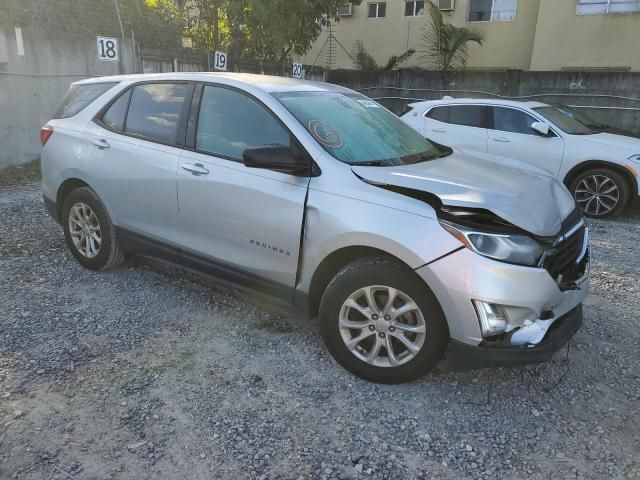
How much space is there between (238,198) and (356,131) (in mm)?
938

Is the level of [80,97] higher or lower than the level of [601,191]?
higher

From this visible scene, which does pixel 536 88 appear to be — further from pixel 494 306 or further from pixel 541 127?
pixel 494 306

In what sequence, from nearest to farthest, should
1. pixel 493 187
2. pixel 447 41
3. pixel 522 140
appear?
pixel 493 187, pixel 522 140, pixel 447 41

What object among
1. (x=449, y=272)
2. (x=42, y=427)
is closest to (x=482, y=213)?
(x=449, y=272)

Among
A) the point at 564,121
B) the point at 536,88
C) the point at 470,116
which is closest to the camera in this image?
the point at 564,121

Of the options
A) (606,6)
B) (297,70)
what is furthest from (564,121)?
(606,6)

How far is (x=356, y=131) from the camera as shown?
11.9ft

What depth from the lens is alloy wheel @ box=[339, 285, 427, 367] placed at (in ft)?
9.62

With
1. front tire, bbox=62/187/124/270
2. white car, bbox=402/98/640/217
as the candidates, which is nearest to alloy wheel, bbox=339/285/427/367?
front tire, bbox=62/187/124/270

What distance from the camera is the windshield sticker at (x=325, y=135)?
333cm

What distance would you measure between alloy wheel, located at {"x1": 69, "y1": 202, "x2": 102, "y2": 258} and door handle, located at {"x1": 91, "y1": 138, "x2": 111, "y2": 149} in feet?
1.77

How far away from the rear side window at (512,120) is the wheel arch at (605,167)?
79cm

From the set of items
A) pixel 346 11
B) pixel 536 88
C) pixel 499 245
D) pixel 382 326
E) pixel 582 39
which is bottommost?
pixel 382 326

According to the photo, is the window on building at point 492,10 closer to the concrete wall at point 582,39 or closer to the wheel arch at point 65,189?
the concrete wall at point 582,39
